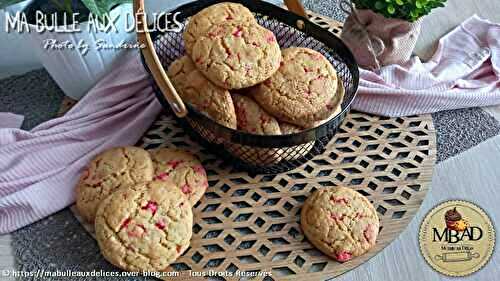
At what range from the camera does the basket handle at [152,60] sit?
2.66ft

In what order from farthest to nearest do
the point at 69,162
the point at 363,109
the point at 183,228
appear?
the point at 363,109 → the point at 69,162 → the point at 183,228

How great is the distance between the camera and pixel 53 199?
36.2 inches

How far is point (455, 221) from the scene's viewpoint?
0.93m

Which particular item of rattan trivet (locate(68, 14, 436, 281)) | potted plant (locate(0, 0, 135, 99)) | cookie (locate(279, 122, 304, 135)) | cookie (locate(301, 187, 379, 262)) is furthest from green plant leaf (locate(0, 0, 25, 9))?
cookie (locate(301, 187, 379, 262))

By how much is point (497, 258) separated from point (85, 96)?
82cm

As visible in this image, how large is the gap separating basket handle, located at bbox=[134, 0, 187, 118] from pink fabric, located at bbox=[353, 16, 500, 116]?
1.40 feet

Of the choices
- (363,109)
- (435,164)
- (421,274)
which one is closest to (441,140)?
(435,164)

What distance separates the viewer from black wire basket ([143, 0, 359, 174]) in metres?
0.83

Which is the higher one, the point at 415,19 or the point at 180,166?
the point at 415,19

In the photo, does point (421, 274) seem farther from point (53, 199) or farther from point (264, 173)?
point (53, 199)

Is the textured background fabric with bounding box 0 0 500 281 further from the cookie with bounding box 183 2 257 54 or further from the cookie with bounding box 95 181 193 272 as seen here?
the cookie with bounding box 183 2 257 54

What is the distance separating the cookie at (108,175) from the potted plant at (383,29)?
1.67ft

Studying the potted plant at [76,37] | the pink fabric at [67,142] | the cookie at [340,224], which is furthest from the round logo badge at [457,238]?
the potted plant at [76,37]

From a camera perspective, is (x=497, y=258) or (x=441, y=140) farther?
(x=441, y=140)
